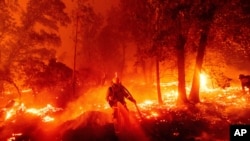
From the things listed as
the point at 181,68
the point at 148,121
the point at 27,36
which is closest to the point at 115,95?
the point at 148,121

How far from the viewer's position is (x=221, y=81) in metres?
23.2

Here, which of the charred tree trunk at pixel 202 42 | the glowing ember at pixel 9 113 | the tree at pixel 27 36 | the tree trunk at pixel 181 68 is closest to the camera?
the charred tree trunk at pixel 202 42

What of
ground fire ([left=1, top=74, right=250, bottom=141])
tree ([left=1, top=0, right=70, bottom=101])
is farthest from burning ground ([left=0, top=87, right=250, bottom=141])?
tree ([left=1, top=0, right=70, bottom=101])

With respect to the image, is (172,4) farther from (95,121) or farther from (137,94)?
A: (137,94)

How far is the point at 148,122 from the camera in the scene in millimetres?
19156

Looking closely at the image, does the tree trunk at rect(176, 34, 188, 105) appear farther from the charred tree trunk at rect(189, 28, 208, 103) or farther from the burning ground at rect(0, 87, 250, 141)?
the burning ground at rect(0, 87, 250, 141)

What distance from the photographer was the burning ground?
47.8 feet

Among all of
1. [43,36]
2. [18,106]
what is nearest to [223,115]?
[18,106]

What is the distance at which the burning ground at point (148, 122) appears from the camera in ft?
47.8

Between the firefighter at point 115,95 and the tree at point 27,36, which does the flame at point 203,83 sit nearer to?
the tree at point 27,36

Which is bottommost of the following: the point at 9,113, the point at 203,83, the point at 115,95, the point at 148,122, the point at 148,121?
the point at 148,122

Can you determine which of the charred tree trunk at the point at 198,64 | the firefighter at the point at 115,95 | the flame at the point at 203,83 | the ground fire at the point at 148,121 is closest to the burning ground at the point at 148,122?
the ground fire at the point at 148,121

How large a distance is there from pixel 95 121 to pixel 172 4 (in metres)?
10.3

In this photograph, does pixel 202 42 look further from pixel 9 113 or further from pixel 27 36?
pixel 27 36
